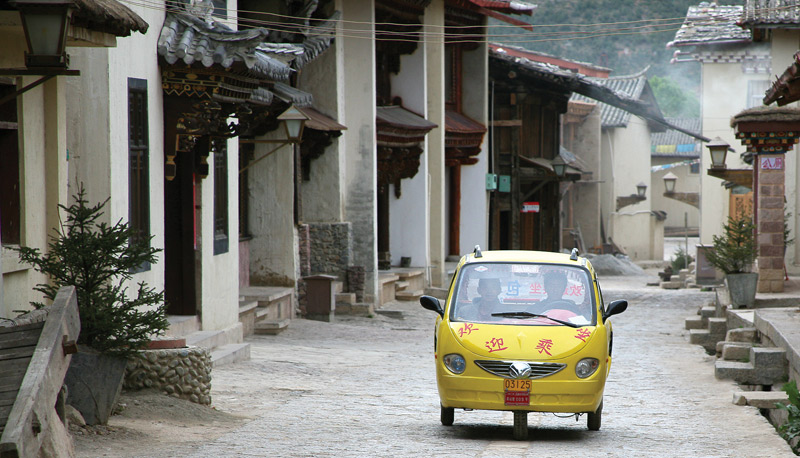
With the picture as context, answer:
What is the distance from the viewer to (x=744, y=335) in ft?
47.4

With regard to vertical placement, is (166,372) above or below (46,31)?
below

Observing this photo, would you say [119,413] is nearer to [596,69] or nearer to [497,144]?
[497,144]

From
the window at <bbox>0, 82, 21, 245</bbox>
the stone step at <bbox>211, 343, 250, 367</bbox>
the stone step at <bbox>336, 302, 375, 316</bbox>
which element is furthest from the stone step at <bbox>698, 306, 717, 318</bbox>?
the window at <bbox>0, 82, 21, 245</bbox>

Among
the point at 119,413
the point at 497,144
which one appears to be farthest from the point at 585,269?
the point at 497,144

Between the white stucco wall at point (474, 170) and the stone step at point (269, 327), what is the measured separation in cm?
1454

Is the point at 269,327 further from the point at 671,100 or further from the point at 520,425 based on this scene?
the point at 671,100

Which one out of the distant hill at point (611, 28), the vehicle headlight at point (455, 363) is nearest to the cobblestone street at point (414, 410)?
the vehicle headlight at point (455, 363)

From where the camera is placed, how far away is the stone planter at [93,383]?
8.02 meters

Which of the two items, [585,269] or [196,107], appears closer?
[585,269]

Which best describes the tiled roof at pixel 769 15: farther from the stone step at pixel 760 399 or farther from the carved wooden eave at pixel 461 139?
the stone step at pixel 760 399

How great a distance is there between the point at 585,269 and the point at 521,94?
26490 mm

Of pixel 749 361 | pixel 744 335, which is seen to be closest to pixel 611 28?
pixel 744 335

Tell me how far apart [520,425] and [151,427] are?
3100 millimetres

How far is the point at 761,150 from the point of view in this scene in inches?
672
